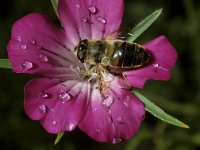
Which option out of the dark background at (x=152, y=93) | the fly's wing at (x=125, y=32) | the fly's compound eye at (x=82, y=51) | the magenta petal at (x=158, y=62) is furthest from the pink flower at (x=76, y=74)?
the dark background at (x=152, y=93)

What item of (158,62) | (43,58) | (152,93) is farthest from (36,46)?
(152,93)

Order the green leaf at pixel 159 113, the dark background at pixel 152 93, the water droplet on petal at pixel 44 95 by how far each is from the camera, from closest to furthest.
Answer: the green leaf at pixel 159 113
the water droplet on petal at pixel 44 95
the dark background at pixel 152 93

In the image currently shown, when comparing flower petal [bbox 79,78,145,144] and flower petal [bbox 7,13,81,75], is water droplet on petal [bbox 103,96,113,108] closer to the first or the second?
flower petal [bbox 79,78,145,144]

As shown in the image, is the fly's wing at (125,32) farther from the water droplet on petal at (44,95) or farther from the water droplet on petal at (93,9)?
the water droplet on petal at (44,95)

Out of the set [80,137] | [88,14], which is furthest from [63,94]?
[80,137]

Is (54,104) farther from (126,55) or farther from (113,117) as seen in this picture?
(126,55)

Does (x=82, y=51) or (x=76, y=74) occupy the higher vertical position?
(x=82, y=51)

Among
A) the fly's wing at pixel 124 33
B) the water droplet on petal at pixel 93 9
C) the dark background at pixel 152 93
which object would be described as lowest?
the dark background at pixel 152 93
